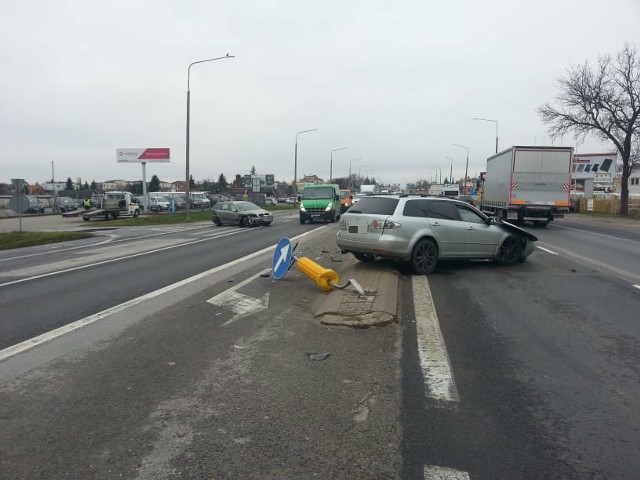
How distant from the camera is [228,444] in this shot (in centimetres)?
365

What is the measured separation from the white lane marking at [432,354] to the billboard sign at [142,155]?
63.2 metres

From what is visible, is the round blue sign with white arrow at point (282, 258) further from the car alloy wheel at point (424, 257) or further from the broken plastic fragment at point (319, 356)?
the broken plastic fragment at point (319, 356)

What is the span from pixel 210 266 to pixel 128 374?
773 centimetres

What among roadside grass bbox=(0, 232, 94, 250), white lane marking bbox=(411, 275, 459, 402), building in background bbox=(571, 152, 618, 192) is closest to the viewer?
white lane marking bbox=(411, 275, 459, 402)

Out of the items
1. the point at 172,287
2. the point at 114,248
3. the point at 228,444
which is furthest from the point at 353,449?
the point at 114,248

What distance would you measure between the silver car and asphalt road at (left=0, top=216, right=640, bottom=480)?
204 cm

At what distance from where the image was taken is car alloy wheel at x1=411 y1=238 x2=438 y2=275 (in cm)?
1052

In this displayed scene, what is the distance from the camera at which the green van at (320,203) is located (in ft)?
99.1

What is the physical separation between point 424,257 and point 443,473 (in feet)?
24.8

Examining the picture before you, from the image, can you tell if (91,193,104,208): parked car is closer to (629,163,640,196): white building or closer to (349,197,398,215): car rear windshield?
(349,197,398,215): car rear windshield

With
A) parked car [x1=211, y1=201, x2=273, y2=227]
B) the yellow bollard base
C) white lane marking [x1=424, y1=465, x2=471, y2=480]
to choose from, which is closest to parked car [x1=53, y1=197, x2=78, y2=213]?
parked car [x1=211, y1=201, x2=273, y2=227]

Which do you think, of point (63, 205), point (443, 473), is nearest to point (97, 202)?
point (63, 205)

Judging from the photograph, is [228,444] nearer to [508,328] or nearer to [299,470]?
[299,470]

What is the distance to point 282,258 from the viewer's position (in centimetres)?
938
